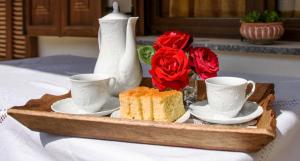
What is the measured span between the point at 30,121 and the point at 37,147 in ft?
0.24

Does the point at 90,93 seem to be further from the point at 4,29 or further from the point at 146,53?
the point at 4,29

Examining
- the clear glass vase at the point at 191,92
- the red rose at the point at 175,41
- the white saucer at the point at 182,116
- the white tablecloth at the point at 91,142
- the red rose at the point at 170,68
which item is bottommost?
the white tablecloth at the point at 91,142

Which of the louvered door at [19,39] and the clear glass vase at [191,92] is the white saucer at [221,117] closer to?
the clear glass vase at [191,92]

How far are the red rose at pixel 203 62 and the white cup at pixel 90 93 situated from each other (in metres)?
0.18

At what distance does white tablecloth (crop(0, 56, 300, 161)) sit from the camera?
0.68 meters

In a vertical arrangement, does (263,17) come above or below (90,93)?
above

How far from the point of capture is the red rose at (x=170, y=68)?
2.51ft

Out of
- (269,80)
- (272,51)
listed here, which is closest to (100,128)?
(269,80)

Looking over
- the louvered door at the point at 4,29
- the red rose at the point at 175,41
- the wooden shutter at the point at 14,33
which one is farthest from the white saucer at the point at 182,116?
the louvered door at the point at 4,29

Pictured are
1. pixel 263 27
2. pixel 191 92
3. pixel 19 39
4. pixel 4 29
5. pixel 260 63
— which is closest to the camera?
pixel 191 92

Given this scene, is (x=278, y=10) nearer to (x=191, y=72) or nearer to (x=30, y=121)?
(x=191, y=72)

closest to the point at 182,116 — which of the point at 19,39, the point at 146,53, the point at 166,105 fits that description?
the point at 166,105

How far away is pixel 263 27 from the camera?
1.95m

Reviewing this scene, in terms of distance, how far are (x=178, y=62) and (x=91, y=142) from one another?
0.22m
